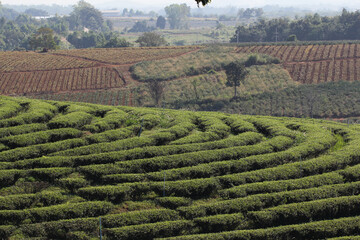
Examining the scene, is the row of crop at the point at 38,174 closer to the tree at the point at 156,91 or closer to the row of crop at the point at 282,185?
the row of crop at the point at 282,185

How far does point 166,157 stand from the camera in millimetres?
27250

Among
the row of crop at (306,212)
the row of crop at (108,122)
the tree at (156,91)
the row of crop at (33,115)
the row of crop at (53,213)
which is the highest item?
the row of crop at (33,115)

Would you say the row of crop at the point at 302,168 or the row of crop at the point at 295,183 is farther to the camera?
the row of crop at the point at 302,168

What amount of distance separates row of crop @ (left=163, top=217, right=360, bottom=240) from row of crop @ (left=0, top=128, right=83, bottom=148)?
44.2 ft

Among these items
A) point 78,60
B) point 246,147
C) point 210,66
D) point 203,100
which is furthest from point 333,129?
point 78,60

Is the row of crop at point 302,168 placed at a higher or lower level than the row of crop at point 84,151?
lower

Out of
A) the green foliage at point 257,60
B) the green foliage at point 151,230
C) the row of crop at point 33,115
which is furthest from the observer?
the green foliage at point 257,60

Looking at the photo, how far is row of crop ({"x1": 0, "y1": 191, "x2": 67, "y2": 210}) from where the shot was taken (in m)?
21.8

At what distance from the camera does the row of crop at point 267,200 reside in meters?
22.5

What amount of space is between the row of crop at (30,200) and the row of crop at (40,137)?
20.6 ft

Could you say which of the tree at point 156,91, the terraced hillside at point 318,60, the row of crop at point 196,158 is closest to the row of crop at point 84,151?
the row of crop at point 196,158

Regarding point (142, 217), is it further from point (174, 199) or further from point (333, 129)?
point (333, 129)

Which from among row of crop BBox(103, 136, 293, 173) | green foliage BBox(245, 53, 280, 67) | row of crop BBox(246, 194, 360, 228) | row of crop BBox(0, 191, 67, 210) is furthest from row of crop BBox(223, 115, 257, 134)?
green foliage BBox(245, 53, 280, 67)

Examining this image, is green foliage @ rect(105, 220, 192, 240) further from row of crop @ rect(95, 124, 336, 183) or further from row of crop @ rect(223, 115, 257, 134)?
row of crop @ rect(223, 115, 257, 134)
